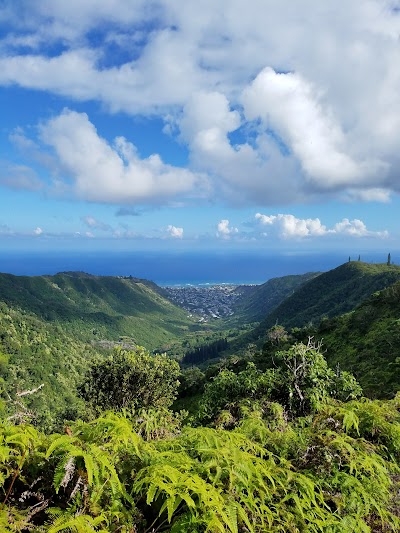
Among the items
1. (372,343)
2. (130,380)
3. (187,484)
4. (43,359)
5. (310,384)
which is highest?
(187,484)

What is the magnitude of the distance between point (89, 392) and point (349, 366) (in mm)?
23185

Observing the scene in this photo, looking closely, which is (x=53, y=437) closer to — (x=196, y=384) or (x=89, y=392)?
(x=89, y=392)

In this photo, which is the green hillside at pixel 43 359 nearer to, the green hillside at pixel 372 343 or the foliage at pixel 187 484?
the green hillside at pixel 372 343

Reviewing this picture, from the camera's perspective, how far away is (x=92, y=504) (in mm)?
3307

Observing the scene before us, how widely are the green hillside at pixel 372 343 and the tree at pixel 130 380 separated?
50.5 ft

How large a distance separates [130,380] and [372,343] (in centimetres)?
2461

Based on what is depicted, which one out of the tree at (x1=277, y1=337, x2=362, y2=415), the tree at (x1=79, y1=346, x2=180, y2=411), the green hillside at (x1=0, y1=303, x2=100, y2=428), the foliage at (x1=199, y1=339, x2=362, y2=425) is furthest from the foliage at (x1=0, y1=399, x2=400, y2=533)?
the green hillside at (x1=0, y1=303, x2=100, y2=428)

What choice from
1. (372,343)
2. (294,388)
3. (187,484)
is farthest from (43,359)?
(187,484)

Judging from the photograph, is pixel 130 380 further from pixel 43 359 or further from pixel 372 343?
pixel 43 359

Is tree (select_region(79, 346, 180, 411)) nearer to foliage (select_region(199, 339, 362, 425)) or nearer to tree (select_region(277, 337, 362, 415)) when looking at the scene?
foliage (select_region(199, 339, 362, 425))

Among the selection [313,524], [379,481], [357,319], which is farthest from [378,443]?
[357,319]

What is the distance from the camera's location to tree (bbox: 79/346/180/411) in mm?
29266

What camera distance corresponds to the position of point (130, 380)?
98.2 feet

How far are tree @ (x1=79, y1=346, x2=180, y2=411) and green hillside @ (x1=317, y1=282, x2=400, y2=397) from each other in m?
15.4
